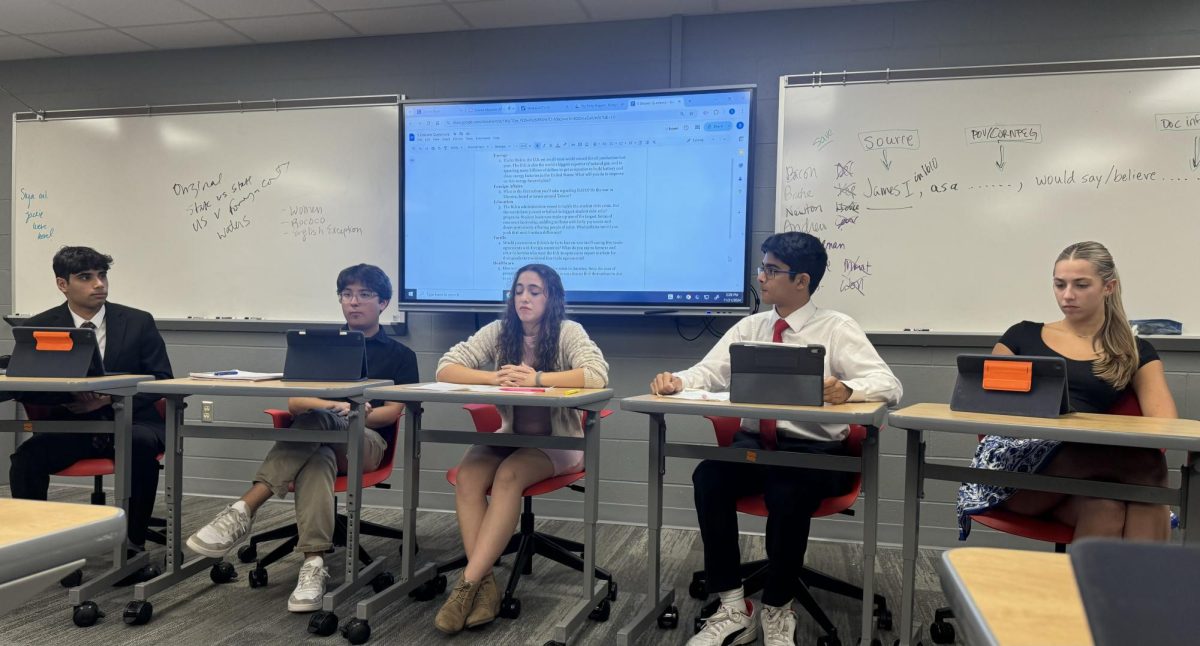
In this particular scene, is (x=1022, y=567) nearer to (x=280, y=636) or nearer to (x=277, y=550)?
Result: (x=280, y=636)

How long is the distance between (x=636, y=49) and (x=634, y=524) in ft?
7.19

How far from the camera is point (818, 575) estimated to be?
239 cm

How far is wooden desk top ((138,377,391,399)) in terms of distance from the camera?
2.26 meters

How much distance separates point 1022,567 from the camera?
63cm

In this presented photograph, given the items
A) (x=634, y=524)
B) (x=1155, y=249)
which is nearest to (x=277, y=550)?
(x=634, y=524)

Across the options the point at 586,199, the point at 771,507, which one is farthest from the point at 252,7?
the point at 771,507

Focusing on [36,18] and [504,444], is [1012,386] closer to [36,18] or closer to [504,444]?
[504,444]

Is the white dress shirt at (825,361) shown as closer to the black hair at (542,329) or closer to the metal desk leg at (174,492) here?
the black hair at (542,329)

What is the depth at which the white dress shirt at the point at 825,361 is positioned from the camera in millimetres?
2223

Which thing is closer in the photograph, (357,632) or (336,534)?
(357,632)

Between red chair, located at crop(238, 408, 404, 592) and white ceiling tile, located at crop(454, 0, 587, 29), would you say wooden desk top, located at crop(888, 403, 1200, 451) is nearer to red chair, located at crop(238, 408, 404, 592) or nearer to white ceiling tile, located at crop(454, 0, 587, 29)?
red chair, located at crop(238, 408, 404, 592)

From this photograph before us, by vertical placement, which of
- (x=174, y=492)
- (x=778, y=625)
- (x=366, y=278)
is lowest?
(x=778, y=625)

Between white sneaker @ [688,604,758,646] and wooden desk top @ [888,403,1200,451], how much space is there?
739 millimetres

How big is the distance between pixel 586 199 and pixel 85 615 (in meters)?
2.37
